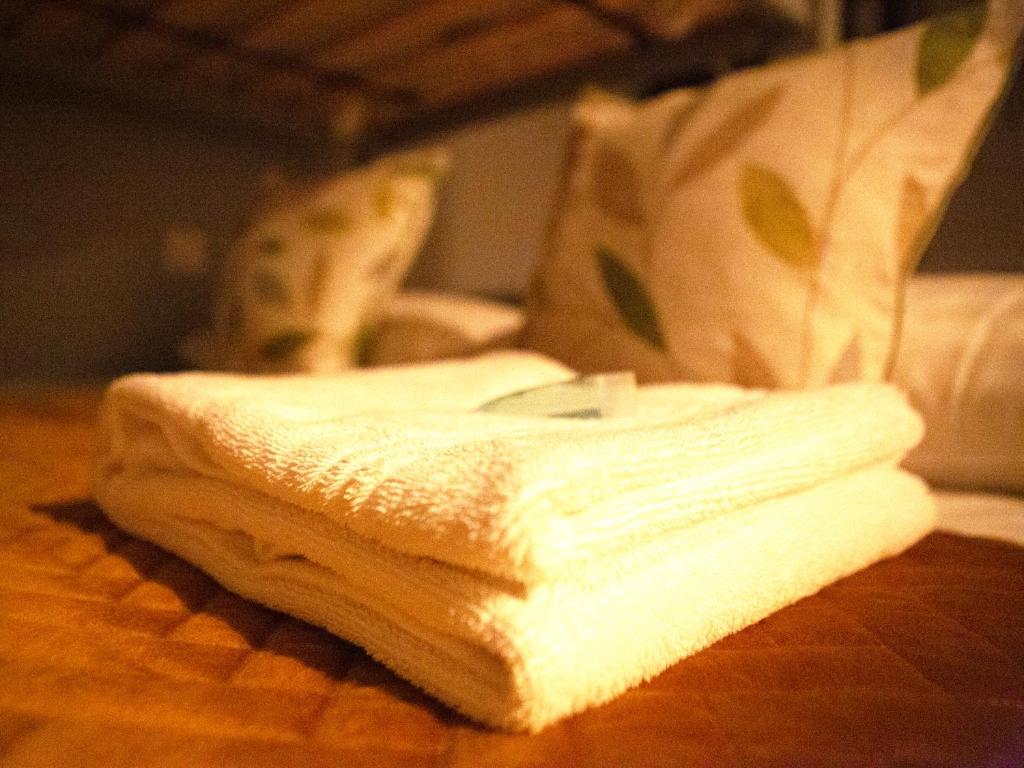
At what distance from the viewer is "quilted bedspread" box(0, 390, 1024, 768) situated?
27cm

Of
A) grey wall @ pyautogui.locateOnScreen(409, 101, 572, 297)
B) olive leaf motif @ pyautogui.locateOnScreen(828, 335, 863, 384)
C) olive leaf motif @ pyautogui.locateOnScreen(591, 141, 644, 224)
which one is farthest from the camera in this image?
grey wall @ pyautogui.locateOnScreen(409, 101, 572, 297)

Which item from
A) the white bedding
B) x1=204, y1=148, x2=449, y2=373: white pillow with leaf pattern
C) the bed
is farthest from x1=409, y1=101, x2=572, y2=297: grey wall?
the white bedding

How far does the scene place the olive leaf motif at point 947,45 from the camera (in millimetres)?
641

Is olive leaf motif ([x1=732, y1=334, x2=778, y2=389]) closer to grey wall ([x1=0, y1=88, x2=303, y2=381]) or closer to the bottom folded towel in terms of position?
the bottom folded towel

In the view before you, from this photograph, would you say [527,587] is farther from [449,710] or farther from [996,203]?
[996,203]

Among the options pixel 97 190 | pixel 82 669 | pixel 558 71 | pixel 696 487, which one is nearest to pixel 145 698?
pixel 82 669

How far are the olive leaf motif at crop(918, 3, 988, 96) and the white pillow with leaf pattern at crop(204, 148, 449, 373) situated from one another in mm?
800

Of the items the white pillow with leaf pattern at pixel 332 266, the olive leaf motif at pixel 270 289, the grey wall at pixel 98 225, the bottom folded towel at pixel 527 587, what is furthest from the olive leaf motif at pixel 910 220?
the grey wall at pixel 98 225

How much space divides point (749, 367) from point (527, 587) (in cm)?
47

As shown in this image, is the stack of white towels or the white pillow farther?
the white pillow

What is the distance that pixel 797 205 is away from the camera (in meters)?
0.68

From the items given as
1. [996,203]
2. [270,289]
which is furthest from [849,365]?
[270,289]

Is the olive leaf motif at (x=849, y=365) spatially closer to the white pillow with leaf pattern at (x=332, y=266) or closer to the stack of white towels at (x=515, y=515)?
the stack of white towels at (x=515, y=515)

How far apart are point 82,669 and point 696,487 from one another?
1.01ft
